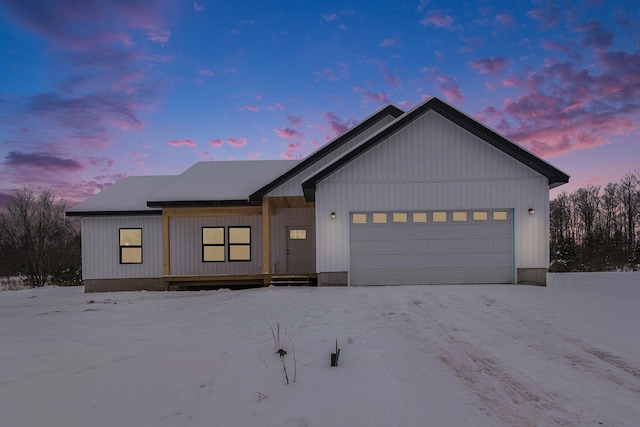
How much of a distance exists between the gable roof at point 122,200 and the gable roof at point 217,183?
0.61 m

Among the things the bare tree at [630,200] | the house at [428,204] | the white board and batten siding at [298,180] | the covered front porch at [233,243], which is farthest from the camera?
the bare tree at [630,200]

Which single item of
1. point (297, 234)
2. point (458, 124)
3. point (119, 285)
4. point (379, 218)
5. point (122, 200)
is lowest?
point (119, 285)

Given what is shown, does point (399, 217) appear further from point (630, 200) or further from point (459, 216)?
point (630, 200)

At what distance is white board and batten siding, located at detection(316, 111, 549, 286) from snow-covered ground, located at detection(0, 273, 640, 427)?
339cm

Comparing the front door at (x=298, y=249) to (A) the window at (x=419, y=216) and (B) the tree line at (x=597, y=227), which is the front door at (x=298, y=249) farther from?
(B) the tree line at (x=597, y=227)

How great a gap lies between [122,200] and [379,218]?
10634 millimetres

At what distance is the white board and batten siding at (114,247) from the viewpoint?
42.4 feet

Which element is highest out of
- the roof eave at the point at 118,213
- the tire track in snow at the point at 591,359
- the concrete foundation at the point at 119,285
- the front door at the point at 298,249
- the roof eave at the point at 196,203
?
the roof eave at the point at 196,203

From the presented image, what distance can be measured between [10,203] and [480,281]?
1322 inches

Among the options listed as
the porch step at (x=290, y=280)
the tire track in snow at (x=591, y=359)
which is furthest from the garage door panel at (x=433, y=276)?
the tire track in snow at (x=591, y=359)

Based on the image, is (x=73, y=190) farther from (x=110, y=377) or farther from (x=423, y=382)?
(x=423, y=382)

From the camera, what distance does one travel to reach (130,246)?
513 inches

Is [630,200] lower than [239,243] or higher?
higher

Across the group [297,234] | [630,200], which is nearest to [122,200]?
[297,234]
